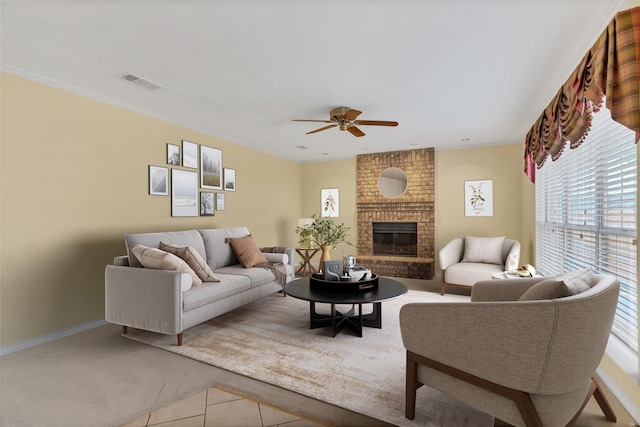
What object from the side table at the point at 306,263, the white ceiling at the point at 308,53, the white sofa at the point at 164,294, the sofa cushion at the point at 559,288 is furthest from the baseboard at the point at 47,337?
the sofa cushion at the point at 559,288

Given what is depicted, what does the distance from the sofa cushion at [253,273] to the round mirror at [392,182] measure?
335cm

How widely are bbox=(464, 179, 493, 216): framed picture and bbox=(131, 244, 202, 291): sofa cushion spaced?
16.3 ft

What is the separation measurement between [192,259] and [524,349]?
300 cm

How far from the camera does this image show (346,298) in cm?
298

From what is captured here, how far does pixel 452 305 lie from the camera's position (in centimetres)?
166

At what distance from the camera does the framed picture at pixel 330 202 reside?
716cm

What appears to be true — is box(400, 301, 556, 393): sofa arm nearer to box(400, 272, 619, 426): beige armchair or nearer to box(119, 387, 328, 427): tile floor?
box(400, 272, 619, 426): beige armchair

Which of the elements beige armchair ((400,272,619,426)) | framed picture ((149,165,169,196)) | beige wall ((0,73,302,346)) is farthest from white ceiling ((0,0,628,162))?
beige armchair ((400,272,619,426))

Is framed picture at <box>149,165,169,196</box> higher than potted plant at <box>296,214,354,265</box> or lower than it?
higher

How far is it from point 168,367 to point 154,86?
2.62m

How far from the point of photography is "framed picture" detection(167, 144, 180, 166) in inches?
169

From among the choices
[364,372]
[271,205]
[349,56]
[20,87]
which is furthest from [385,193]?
[20,87]

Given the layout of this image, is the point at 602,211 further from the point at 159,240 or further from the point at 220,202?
the point at 220,202

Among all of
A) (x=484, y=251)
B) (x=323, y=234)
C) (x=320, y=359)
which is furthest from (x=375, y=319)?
(x=323, y=234)
